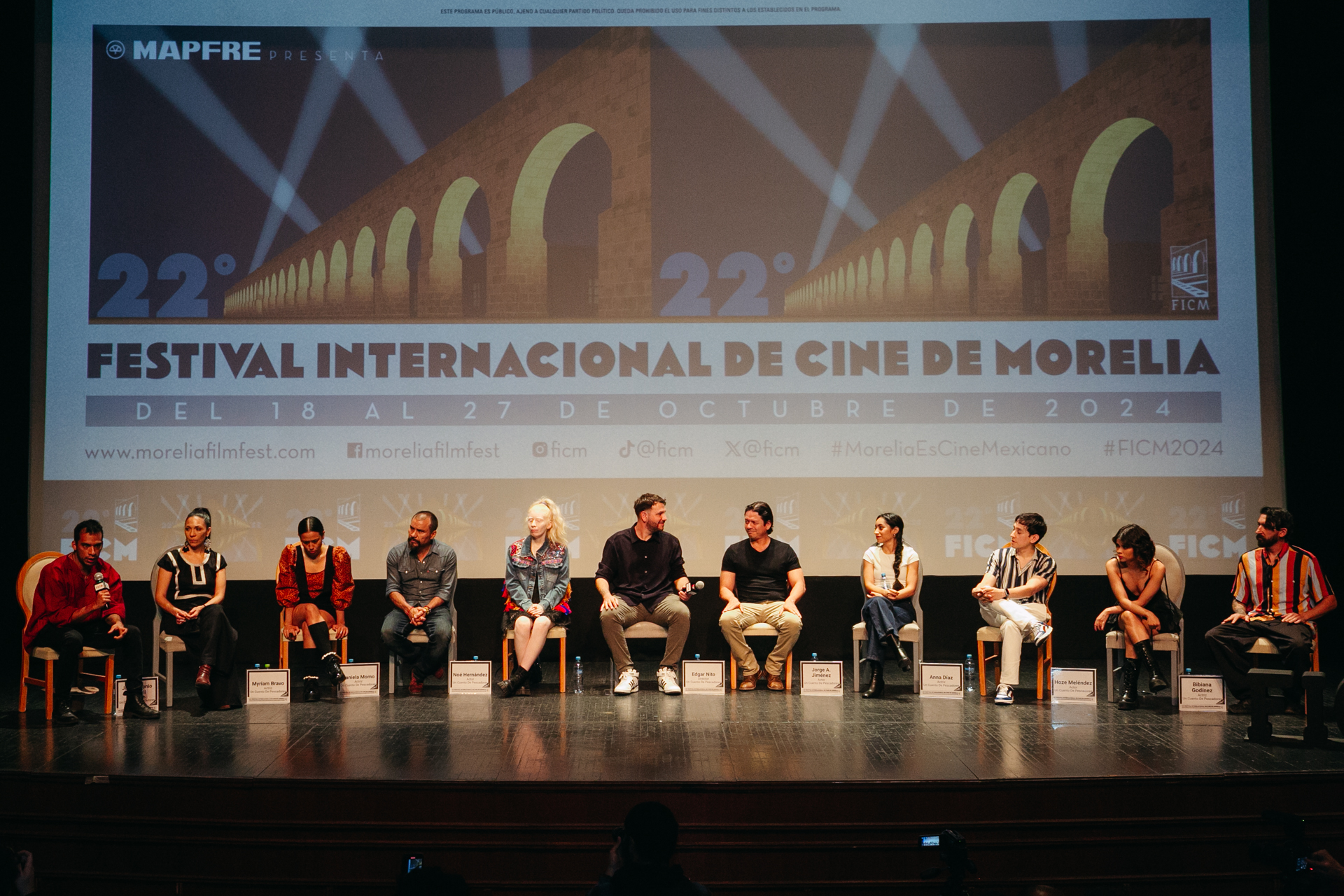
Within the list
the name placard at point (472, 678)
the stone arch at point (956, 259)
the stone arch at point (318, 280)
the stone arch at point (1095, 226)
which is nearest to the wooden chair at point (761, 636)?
the name placard at point (472, 678)

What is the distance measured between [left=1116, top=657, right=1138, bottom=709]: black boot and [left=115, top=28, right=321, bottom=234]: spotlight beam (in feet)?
15.6

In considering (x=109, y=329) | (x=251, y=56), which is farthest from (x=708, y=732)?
Answer: (x=251, y=56)

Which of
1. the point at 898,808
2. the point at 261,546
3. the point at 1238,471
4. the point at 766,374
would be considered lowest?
the point at 898,808

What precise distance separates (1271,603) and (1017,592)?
1.07 m

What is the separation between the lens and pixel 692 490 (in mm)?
5664

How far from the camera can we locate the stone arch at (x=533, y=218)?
5.69m

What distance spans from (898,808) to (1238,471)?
356 centimetres

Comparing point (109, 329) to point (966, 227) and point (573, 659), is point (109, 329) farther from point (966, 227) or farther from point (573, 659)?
point (966, 227)

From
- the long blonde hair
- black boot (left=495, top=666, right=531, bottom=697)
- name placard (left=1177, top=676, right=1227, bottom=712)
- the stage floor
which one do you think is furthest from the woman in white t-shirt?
black boot (left=495, top=666, right=531, bottom=697)

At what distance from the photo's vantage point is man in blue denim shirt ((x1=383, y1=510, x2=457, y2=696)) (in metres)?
4.98

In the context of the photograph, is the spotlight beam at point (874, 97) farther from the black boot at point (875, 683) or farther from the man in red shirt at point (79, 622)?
the man in red shirt at point (79, 622)

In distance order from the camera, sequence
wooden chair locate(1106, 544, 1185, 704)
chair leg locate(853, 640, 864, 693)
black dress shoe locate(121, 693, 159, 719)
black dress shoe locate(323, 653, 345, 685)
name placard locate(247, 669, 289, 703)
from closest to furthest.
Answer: black dress shoe locate(121, 693, 159, 719) < wooden chair locate(1106, 544, 1185, 704) < name placard locate(247, 669, 289, 703) < black dress shoe locate(323, 653, 345, 685) < chair leg locate(853, 640, 864, 693)

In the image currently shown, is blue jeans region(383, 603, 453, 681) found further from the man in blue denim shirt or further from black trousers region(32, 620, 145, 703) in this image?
black trousers region(32, 620, 145, 703)

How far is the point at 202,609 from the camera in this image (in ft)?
15.1
